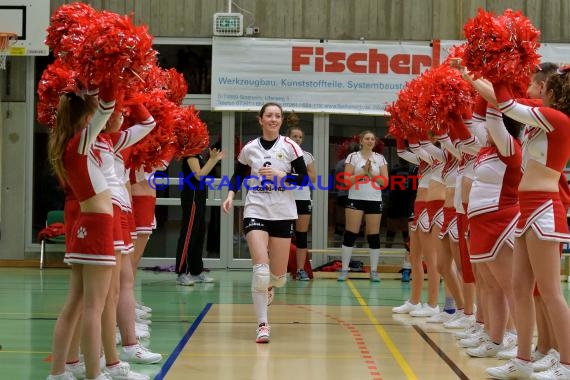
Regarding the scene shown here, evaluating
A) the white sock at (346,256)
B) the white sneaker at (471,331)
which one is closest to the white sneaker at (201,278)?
the white sock at (346,256)

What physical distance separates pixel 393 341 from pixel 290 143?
1.67 meters

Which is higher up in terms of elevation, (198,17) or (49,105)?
(198,17)

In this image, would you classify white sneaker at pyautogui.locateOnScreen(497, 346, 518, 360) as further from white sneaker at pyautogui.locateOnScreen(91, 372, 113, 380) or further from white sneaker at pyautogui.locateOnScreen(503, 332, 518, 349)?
white sneaker at pyautogui.locateOnScreen(91, 372, 113, 380)

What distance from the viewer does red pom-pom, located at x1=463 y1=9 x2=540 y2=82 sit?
4664mm

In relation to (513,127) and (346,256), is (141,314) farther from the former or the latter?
(346,256)

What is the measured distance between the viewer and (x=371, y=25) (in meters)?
12.7

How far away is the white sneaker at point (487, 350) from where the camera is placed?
5.68 meters

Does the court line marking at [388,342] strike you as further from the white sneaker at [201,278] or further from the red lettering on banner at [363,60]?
the red lettering on banner at [363,60]

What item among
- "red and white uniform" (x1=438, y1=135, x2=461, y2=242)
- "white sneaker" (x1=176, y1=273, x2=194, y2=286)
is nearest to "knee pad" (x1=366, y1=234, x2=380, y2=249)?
"white sneaker" (x1=176, y1=273, x2=194, y2=286)

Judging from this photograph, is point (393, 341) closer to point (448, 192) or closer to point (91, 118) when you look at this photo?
point (448, 192)

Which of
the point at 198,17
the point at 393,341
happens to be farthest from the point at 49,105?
the point at 198,17

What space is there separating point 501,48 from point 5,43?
8.77 metres

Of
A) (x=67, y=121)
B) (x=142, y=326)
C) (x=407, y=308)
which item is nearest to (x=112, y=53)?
(x=67, y=121)

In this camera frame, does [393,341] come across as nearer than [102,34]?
No
